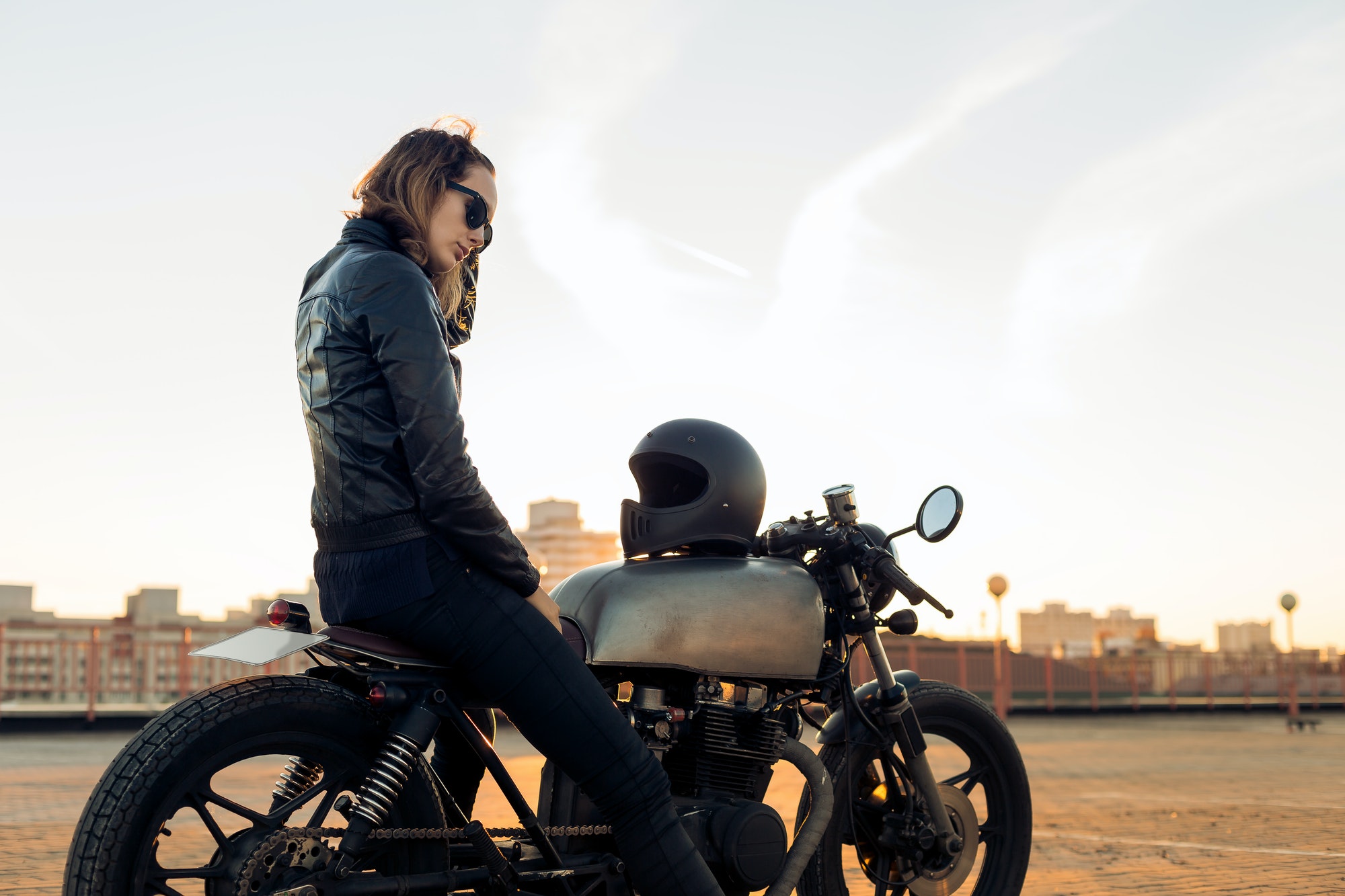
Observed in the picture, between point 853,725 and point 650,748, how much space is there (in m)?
0.86

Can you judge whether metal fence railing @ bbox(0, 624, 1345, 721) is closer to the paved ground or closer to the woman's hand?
the paved ground

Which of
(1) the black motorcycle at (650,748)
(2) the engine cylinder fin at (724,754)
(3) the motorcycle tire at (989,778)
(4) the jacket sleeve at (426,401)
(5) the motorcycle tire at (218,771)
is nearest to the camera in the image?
(5) the motorcycle tire at (218,771)

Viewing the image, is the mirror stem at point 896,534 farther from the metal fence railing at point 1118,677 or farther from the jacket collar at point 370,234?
the metal fence railing at point 1118,677

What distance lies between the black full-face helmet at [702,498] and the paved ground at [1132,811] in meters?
0.85

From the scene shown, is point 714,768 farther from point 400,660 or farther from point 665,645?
point 400,660

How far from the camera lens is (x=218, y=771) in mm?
2477

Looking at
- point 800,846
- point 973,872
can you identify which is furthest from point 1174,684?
Answer: point 800,846

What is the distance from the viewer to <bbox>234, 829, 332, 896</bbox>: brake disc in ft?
7.69

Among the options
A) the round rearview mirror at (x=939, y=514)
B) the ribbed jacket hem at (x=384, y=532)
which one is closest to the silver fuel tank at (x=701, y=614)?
the round rearview mirror at (x=939, y=514)

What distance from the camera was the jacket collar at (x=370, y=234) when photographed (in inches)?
109

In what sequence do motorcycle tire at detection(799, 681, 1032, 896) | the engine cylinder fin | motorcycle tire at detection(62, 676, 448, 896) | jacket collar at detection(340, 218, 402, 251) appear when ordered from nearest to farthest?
motorcycle tire at detection(62, 676, 448, 896) → jacket collar at detection(340, 218, 402, 251) → the engine cylinder fin → motorcycle tire at detection(799, 681, 1032, 896)

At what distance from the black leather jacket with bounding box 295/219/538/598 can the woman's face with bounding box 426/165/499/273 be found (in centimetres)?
19

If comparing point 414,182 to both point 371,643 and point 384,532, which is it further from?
point 371,643

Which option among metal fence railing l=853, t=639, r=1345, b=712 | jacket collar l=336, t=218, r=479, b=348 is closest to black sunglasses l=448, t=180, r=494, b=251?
jacket collar l=336, t=218, r=479, b=348
